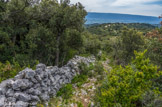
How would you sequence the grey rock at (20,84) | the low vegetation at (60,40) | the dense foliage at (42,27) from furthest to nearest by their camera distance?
the dense foliage at (42,27) → the low vegetation at (60,40) → the grey rock at (20,84)

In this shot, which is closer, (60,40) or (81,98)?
(81,98)

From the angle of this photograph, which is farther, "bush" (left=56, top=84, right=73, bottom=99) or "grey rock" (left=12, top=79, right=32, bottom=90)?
"bush" (left=56, top=84, right=73, bottom=99)

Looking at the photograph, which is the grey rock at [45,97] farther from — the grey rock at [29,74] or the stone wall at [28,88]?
the grey rock at [29,74]

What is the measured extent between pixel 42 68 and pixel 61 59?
26.0 feet

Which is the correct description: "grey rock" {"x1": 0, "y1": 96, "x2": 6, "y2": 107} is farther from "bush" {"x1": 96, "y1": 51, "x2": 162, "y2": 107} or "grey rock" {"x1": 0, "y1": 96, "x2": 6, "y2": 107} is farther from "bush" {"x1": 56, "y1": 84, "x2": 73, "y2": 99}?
"bush" {"x1": 96, "y1": 51, "x2": 162, "y2": 107}

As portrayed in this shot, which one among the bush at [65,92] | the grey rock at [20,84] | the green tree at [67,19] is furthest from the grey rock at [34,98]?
the green tree at [67,19]

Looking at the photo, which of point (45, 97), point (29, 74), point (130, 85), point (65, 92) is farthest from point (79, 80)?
point (130, 85)

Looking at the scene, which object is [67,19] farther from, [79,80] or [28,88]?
[28,88]

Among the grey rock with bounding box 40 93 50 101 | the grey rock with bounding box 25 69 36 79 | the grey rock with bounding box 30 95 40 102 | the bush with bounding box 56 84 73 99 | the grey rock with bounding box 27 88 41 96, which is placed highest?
the grey rock with bounding box 25 69 36 79

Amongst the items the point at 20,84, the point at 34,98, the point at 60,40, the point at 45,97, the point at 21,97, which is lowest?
the point at 45,97

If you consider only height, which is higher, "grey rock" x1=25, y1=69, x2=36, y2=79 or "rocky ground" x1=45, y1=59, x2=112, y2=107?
"grey rock" x1=25, y1=69, x2=36, y2=79

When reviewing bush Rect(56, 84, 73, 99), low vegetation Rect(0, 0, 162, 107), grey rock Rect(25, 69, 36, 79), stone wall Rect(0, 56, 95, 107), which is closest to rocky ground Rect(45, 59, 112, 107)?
low vegetation Rect(0, 0, 162, 107)

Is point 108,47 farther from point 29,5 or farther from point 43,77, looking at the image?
point 43,77

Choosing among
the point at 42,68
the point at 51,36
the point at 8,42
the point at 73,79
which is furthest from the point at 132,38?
the point at 8,42
